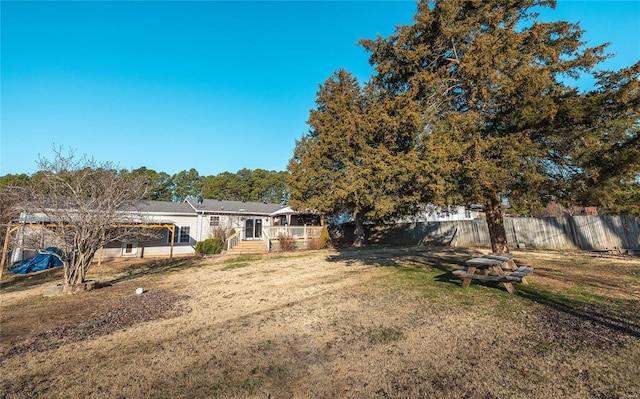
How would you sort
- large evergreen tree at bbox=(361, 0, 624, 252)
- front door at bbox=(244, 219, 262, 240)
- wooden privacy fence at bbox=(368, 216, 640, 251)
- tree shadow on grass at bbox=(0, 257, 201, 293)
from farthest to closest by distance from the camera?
front door at bbox=(244, 219, 262, 240), wooden privacy fence at bbox=(368, 216, 640, 251), tree shadow on grass at bbox=(0, 257, 201, 293), large evergreen tree at bbox=(361, 0, 624, 252)

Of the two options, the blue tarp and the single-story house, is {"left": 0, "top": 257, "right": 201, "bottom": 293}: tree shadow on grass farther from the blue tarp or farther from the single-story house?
the single-story house

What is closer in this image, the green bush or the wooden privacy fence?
the wooden privacy fence

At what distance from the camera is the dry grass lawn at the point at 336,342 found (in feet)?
9.77

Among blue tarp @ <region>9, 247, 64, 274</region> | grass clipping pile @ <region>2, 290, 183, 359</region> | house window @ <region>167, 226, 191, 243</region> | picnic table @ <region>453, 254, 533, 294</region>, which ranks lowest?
grass clipping pile @ <region>2, 290, 183, 359</region>

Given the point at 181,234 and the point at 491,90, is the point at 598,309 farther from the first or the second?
the point at 181,234

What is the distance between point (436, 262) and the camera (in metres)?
12.0

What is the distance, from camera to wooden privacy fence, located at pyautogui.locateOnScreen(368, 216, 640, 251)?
15008 millimetres

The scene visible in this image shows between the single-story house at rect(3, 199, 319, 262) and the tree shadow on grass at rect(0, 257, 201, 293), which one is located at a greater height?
the single-story house at rect(3, 199, 319, 262)

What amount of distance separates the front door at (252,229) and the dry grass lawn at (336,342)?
590 inches

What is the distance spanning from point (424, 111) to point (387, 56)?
3110mm

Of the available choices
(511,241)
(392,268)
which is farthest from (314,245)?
(511,241)

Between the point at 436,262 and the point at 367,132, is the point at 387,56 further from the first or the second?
the point at 436,262

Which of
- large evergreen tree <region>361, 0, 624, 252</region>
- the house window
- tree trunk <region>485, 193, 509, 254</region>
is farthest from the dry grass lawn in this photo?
the house window

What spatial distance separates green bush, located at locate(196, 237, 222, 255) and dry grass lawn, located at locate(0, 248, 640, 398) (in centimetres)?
964
